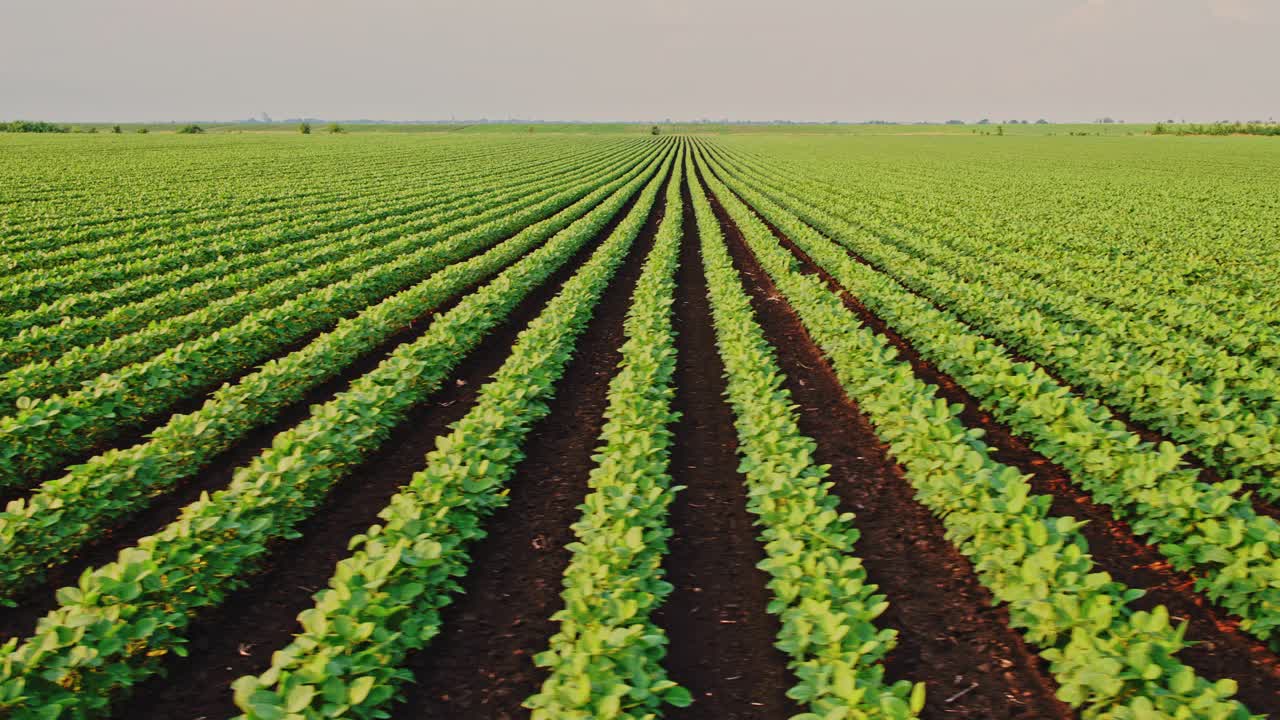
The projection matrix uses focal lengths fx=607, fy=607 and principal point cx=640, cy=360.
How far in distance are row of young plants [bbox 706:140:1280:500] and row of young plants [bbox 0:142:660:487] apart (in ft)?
37.9

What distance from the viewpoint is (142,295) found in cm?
1177

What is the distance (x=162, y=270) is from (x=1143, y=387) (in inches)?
729

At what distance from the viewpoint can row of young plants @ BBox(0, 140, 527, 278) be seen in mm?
13664

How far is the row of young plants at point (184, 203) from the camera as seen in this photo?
641 inches

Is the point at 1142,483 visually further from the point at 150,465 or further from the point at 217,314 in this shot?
the point at 217,314

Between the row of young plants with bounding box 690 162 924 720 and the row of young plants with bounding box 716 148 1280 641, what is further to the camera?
the row of young plants with bounding box 716 148 1280 641

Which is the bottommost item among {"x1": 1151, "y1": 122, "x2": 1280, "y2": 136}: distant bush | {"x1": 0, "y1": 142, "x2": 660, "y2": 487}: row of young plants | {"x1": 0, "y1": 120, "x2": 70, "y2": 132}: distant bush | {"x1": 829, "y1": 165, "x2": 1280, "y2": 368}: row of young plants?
{"x1": 0, "y1": 142, "x2": 660, "y2": 487}: row of young plants

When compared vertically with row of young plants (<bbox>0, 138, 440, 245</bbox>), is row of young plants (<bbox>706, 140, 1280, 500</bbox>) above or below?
below

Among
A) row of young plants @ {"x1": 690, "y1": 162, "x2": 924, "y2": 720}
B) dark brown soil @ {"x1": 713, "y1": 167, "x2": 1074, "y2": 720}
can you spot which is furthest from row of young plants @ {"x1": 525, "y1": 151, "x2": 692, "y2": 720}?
dark brown soil @ {"x1": 713, "y1": 167, "x2": 1074, "y2": 720}

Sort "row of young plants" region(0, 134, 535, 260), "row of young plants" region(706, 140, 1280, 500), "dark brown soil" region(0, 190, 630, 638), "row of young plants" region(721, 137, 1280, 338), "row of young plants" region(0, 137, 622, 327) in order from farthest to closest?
1. "row of young plants" region(0, 134, 535, 260)
2. "row of young plants" region(721, 137, 1280, 338)
3. "row of young plants" region(0, 137, 622, 327)
4. "row of young plants" region(706, 140, 1280, 500)
5. "dark brown soil" region(0, 190, 630, 638)

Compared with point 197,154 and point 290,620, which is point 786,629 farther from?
point 197,154

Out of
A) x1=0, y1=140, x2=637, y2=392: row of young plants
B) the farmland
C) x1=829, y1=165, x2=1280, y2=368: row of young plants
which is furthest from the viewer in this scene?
x1=829, y1=165, x2=1280, y2=368: row of young plants

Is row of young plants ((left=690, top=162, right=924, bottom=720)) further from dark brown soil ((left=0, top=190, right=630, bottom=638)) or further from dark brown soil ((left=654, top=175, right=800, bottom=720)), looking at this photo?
dark brown soil ((left=0, top=190, right=630, bottom=638))

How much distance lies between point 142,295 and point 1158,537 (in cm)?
1566
